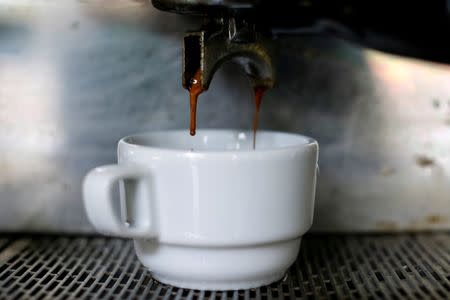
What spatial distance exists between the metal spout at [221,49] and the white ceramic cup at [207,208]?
6 centimetres

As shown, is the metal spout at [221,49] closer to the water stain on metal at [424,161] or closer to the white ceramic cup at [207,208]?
the white ceramic cup at [207,208]

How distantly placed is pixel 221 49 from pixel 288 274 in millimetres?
165

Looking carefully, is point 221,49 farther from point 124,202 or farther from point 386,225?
point 386,225

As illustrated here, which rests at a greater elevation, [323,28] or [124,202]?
[323,28]

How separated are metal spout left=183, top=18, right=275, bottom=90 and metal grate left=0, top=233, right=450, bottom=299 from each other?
14 centimetres

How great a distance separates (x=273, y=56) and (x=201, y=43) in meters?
0.06

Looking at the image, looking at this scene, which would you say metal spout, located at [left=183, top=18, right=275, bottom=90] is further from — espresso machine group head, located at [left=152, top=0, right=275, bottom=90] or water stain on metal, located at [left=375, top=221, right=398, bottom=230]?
water stain on metal, located at [left=375, top=221, right=398, bottom=230]

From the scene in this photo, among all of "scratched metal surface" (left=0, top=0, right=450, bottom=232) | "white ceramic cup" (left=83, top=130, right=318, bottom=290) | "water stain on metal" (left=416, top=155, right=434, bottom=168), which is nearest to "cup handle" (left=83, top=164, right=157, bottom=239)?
"white ceramic cup" (left=83, top=130, right=318, bottom=290)

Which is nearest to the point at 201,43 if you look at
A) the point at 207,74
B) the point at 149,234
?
the point at 207,74

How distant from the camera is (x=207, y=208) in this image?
14.8 inches

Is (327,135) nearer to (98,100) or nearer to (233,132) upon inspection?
(233,132)

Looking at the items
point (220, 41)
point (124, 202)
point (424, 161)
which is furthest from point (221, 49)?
point (424, 161)

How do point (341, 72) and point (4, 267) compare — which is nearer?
point (4, 267)

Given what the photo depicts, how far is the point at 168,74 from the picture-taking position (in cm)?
53
